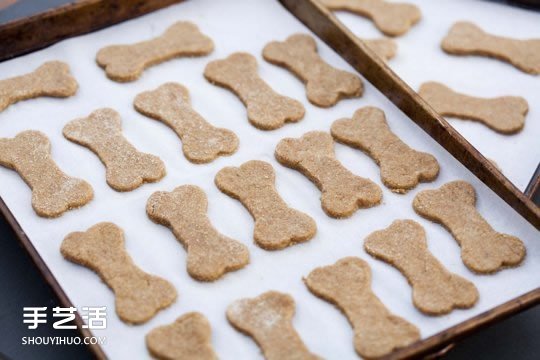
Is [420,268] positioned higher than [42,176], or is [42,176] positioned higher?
[420,268]

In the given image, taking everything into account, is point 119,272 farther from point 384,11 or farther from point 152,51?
point 384,11

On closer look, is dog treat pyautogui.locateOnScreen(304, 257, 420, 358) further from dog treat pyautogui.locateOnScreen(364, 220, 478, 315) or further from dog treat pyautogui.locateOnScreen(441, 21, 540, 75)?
dog treat pyautogui.locateOnScreen(441, 21, 540, 75)

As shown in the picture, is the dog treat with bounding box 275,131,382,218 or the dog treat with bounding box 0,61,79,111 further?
the dog treat with bounding box 0,61,79,111

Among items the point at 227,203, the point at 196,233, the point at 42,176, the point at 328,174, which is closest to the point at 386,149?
the point at 328,174

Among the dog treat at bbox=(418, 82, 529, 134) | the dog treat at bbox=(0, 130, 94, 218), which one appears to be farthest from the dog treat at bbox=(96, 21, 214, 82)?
the dog treat at bbox=(418, 82, 529, 134)

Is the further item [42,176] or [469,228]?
[42,176]

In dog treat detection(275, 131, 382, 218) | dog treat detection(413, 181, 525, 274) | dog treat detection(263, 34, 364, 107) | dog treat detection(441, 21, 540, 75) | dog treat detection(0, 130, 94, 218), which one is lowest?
dog treat detection(0, 130, 94, 218)

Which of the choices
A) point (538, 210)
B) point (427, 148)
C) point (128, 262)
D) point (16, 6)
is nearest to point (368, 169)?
point (427, 148)
